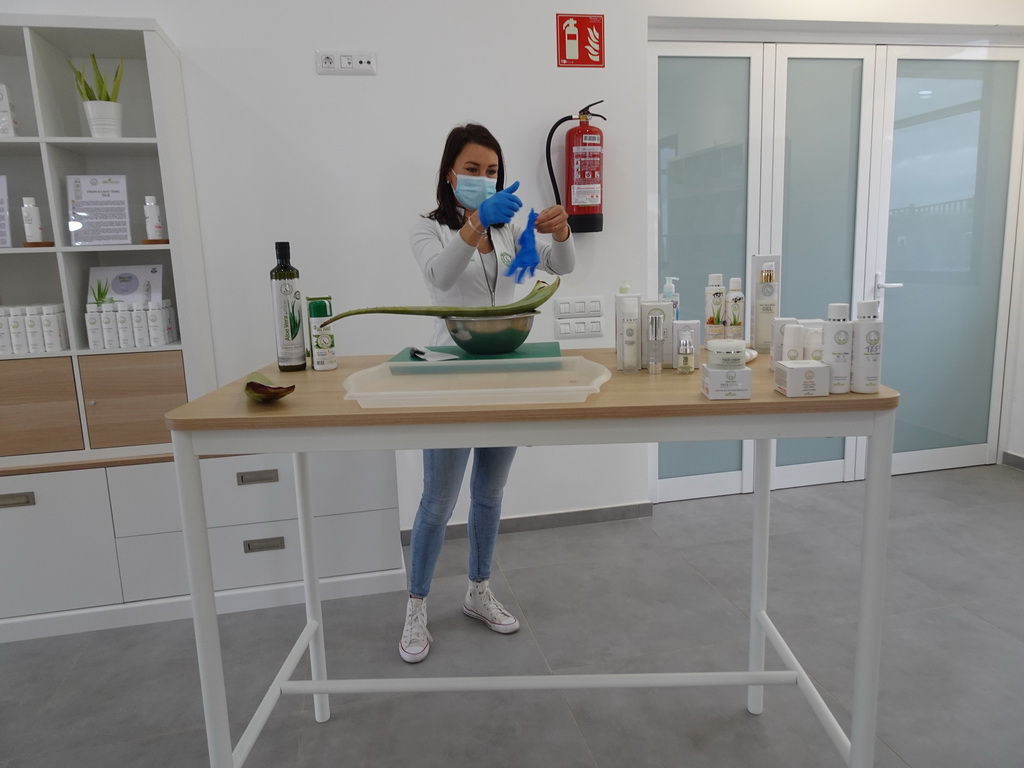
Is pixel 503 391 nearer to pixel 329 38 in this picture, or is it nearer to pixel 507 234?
pixel 507 234

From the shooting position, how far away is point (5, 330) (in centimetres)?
221

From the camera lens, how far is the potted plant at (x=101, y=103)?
86.3 inches

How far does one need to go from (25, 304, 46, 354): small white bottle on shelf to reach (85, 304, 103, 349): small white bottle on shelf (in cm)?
13

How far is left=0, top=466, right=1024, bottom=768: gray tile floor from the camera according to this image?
1.63m

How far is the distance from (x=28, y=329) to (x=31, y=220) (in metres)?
0.36

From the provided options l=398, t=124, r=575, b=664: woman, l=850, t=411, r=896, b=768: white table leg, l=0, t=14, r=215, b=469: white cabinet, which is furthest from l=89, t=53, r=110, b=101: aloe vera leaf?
l=850, t=411, r=896, b=768: white table leg

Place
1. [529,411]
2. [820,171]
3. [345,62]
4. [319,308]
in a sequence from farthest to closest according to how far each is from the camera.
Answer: [820,171] → [345,62] → [319,308] → [529,411]

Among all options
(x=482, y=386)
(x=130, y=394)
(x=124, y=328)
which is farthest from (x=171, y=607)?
(x=482, y=386)

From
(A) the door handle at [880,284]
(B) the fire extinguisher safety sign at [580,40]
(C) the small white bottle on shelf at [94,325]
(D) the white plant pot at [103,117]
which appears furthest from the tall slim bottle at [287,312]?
(A) the door handle at [880,284]

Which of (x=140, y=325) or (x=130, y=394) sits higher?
(x=140, y=325)

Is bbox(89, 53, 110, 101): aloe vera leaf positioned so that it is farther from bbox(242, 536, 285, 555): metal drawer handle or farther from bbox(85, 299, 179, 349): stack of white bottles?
bbox(242, 536, 285, 555): metal drawer handle

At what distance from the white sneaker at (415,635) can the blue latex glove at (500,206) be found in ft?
3.98

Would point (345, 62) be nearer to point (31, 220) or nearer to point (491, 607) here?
point (31, 220)

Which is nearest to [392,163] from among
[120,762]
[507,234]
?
[507,234]
